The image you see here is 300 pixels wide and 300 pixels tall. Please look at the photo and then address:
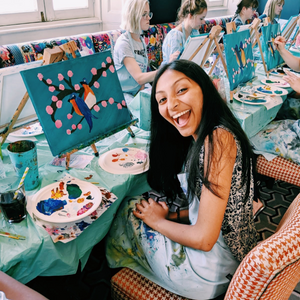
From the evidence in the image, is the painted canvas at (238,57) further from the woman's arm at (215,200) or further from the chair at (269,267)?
the chair at (269,267)

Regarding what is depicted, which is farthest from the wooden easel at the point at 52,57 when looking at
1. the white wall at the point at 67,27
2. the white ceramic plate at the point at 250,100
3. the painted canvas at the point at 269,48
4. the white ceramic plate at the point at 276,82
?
the painted canvas at the point at 269,48

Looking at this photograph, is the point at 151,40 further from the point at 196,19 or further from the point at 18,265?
the point at 18,265

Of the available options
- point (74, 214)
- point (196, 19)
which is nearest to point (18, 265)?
point (74, 214)

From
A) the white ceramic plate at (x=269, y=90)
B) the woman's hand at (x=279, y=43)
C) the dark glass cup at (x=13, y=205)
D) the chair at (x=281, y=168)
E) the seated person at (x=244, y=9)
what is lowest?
the chair at (x=281, y=168)

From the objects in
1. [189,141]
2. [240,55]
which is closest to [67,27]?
[240,55]

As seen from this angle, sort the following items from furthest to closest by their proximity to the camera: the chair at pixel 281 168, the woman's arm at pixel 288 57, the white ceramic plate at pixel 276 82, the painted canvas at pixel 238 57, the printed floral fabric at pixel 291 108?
1. the woman's arm at pixel 288 57
2. the printed floral fabric at pixel 291 108
3. the white ceramic plate at pixel 276 82
4. the painted canvas at pixel 238 57
5. the chair at pixel 281 168

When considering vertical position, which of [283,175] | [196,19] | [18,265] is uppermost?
[196,19]

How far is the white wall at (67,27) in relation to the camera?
9.21ft

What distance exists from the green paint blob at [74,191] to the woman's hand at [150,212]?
25 cm

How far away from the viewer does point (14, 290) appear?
2.52 ft

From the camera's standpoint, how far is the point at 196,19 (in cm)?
281

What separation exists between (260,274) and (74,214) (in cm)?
59

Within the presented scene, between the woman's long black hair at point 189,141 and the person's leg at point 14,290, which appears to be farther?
the woman's long black hair at point 189,141

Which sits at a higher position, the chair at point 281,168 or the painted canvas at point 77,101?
the painted canvas at point 77,101
